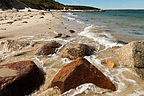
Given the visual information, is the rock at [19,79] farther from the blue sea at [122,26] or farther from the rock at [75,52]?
the blue sea at [122,26]

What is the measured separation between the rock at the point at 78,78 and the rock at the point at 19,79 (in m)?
0.44

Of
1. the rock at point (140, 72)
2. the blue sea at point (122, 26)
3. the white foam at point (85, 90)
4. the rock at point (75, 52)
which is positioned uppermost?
the blue sea at point (122, 26)

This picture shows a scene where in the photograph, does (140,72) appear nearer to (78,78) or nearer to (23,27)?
(78,78)

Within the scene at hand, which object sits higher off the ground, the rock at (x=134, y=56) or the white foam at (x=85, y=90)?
the rock at (x=134, y=56)

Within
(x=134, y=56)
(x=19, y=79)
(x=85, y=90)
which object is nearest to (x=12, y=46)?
(x=19, y=79)

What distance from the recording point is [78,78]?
2.49 metres

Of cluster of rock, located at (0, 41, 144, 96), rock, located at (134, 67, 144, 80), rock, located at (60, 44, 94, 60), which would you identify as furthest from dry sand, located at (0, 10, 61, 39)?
rock, located at (134, 67, 144, 80)

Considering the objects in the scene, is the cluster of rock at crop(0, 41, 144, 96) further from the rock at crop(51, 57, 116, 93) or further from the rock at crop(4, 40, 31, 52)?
the rock at crop(4, 40, 31, 52)

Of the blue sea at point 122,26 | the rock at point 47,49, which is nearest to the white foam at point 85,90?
the rock at point 47,49

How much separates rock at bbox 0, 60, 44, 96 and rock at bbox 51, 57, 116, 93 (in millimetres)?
442

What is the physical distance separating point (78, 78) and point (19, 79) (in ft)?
3.91

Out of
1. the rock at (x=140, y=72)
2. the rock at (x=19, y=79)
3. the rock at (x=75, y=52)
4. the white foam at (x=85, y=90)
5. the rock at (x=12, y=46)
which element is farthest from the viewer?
the rock at (x=12, y=46)

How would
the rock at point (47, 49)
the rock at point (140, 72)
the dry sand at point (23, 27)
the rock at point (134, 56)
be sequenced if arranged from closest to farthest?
1. the rock at point (140, 72)
2. the rock at point (134, 56)
3. the rock at point (47, 49)
4. the dry sand at point (23, 27)

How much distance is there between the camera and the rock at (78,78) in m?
2.43
